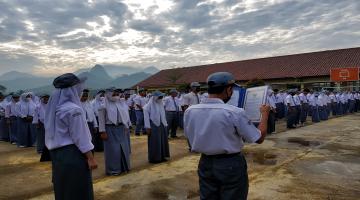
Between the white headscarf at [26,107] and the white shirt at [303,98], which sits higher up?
the white headscarf at [26,107]

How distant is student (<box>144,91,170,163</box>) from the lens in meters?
8.09

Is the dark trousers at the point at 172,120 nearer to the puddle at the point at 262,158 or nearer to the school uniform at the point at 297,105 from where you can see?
the puddle at the point at 262,158

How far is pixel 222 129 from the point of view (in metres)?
2.92

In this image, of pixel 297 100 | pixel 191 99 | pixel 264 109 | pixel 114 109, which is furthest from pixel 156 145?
pixel 297 100

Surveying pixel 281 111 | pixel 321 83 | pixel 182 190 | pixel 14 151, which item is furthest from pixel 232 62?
pixel 182 190

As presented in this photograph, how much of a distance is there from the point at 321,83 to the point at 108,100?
27.4m

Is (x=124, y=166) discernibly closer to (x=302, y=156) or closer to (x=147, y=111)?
(x=147, y=111)

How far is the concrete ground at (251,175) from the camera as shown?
18.6ft

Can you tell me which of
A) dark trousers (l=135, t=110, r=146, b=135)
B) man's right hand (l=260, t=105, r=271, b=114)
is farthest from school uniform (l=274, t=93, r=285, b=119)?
man's right hand (l=260, t=105, r=271, b=114)

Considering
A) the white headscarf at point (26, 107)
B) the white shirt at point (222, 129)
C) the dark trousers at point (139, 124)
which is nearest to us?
the white shirt at point (222, 129)

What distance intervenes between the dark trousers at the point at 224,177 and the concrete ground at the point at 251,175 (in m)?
2.55

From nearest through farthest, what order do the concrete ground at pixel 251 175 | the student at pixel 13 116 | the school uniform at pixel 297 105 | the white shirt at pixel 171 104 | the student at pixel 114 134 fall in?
the concrete ground at pixel 251 175, the student at pixel 114 134, the student at pixel 13 116, the white shirt at pixel 171 104, the school uniform at pixel 297 105

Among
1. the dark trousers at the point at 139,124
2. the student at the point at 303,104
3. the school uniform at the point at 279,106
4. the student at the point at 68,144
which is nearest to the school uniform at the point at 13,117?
the dark trousers at the point at 139,124

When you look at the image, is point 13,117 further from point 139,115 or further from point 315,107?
point 315,107
